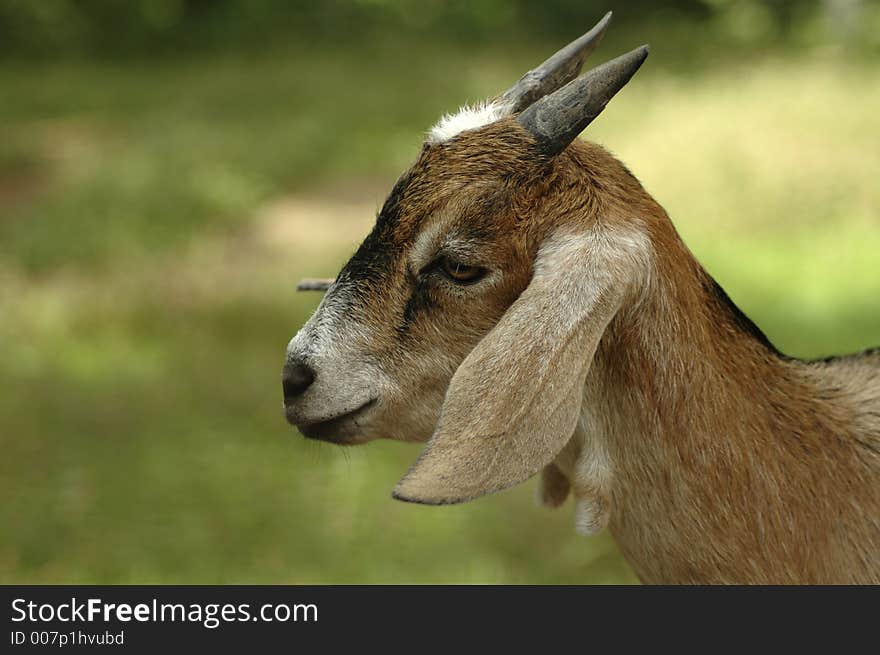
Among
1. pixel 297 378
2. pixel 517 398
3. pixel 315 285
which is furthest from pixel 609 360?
pixel 315 285

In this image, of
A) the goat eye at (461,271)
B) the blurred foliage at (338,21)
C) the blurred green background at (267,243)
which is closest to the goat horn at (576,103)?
the goat eye at (461,271)

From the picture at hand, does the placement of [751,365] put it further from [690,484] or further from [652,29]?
[652,29]

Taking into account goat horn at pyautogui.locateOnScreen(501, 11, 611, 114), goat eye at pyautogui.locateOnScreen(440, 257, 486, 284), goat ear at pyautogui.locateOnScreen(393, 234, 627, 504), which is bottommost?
goat ear at pyautogui.locateOnScreen(393, 234, 627, 504)

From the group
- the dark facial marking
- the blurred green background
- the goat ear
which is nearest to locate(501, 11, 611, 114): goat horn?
the dark facial marking

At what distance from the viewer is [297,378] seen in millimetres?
2350

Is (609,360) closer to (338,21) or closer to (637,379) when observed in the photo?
(637,379)

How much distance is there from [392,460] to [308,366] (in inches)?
150

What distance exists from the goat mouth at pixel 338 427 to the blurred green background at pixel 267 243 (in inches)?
33.9

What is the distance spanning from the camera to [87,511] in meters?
5.49

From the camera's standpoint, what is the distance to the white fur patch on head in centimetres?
238

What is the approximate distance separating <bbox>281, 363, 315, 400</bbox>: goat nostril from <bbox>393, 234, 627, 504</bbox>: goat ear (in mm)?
424

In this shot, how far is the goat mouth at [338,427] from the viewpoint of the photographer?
2.39 meters

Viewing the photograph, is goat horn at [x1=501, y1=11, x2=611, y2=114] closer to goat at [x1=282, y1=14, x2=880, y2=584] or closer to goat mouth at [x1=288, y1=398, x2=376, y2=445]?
goat at [x1=282, y1=14, x2=880, y2=584]

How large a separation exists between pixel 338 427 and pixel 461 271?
49 centimetres
